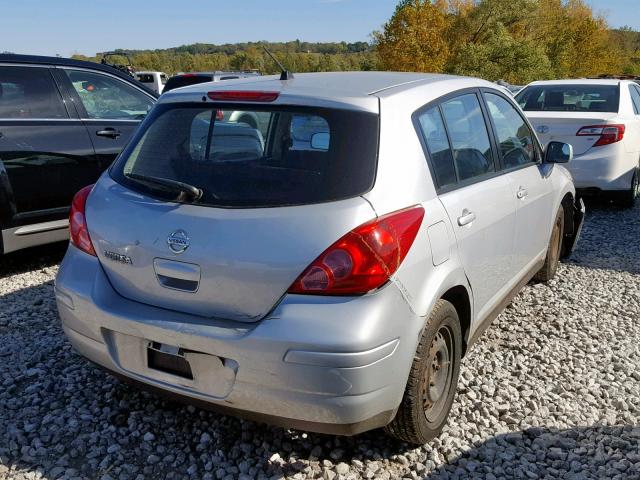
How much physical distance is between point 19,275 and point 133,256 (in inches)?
126

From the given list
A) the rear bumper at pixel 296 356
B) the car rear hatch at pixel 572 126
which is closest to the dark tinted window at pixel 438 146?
the rear bumper at pixel 296 356

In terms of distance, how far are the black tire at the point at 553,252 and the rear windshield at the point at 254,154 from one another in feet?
9.08

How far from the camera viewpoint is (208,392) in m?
2.34

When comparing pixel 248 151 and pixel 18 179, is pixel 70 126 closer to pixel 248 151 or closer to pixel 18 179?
pixel 18 179

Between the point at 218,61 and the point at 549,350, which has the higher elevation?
the point at 549,350

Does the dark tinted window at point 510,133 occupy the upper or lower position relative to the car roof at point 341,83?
lower

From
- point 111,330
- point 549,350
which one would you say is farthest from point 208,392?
point 549,350

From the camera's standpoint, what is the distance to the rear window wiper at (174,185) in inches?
95.8

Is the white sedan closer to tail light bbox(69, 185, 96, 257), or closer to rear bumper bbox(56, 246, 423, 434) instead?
rear bumper bbox(56, 246, 423, 434)

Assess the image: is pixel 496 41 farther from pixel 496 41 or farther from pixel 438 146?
pixel 438 146

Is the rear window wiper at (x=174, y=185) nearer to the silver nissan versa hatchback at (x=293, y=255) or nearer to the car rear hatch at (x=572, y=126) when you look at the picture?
the silver nissan versa hatchback at (x=293, y=255)

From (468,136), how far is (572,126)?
4634 millimetres

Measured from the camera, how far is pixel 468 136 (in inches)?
125

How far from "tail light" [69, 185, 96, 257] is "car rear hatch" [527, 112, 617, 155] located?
5.89 metres
